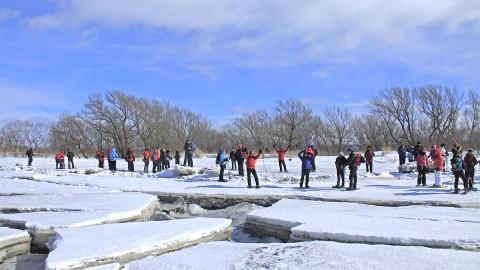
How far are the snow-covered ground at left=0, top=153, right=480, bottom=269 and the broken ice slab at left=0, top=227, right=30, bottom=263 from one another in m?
0.58

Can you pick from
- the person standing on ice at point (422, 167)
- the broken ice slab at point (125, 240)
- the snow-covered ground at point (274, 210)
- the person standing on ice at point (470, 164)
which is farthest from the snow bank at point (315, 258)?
the person standing on ice at point (422, 167)

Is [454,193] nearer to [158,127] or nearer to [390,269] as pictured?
[390,269]

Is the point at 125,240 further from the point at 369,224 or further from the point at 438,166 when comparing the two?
the point at 438,166

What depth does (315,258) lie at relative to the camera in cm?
641

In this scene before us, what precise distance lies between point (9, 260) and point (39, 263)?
64 centimetres

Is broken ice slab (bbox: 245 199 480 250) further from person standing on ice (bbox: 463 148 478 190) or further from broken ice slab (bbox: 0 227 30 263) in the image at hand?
broken ice slab (bbox: 0 227 30 263)

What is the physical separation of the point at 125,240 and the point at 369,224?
4705mm

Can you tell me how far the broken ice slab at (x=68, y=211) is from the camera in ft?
29.5

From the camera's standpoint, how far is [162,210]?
1324cm

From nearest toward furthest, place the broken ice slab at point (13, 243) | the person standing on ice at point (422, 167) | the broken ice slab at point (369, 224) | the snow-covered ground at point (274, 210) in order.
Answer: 1. the snow-covered ground at point (274, 210)
2. the broken ice slab at point (369, 224)
3. the broken ice slab at point (13, 243)
4. the person standing on ice at point (422, 167)

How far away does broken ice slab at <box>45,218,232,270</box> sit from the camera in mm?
6473

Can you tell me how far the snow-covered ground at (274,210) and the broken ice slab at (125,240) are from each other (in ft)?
0.47

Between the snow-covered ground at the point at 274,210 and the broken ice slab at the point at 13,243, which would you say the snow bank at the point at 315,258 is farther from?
A: the broken ice slab at the point at 13,243

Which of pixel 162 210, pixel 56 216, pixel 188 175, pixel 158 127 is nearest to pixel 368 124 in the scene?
pixel 158 127
